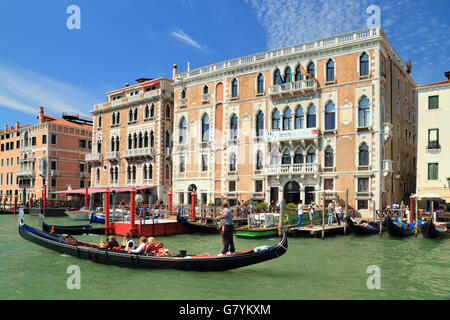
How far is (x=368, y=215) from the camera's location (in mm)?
20234

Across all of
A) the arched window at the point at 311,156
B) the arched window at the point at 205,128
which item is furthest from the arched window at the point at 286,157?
the arched window at the point at 205,128

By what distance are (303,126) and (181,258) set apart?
1490cm

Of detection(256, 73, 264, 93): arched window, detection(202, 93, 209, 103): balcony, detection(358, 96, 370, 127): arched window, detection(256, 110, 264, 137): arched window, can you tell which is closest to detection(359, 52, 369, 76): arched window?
detection(358, 96, 370, 127): arched window

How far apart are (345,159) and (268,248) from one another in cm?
1357

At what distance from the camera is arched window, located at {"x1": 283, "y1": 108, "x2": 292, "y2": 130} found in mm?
23109

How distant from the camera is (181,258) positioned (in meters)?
9.27

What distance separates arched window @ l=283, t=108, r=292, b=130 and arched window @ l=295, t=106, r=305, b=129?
37 centimetres

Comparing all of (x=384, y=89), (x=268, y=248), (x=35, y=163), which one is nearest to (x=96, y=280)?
(x=268, y=248)

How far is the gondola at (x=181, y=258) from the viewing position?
8.78 metres

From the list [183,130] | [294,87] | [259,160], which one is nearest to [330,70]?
[294,87]

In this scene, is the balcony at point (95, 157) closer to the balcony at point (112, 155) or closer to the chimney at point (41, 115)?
the balcony at point (112, 155)

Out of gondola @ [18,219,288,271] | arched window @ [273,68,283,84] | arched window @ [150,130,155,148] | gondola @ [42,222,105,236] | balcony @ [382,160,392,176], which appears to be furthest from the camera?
arched window @ [150,130,155,148]

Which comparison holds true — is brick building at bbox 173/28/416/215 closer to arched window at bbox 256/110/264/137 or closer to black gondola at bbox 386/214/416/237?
arched window at bbox 256/110/264/137
